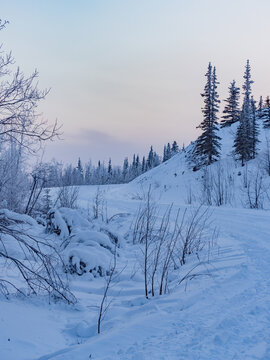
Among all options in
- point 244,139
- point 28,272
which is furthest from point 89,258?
point 244,139

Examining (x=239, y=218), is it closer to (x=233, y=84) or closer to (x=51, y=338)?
(x=51, y=338)

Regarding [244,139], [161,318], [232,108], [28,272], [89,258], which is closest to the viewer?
[161,318]

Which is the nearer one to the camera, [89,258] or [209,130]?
[89,258]

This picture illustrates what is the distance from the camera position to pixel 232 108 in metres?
43.6

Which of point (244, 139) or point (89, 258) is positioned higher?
point (244, 139)

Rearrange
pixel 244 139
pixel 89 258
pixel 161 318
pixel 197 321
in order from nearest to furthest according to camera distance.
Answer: pixel 197 321, pixel 161 318, pixel 89 258, pixel 244 139

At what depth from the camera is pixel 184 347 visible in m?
2.00

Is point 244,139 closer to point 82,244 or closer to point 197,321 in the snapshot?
point 82,244

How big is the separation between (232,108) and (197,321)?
45.5m

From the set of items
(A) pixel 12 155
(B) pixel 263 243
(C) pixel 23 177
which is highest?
(A) pixel 12 155

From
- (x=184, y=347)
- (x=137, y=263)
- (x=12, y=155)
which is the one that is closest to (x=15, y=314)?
(x=184, y=347)

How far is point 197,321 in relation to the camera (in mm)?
2400

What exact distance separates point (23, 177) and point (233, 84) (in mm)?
37862

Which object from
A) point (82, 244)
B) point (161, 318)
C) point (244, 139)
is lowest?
point (161, 318)
